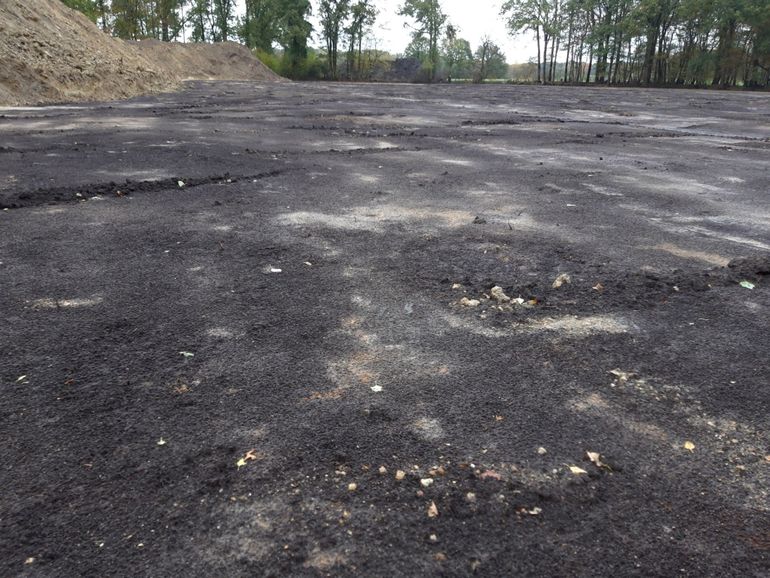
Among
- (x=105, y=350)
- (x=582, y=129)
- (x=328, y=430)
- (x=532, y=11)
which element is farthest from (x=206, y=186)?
(x=532, y=11)

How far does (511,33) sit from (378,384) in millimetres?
60618

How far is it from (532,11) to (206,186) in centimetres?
5642

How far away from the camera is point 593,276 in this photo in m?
3.63

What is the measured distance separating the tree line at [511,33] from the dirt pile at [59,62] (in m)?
25.3

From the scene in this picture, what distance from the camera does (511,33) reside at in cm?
5581

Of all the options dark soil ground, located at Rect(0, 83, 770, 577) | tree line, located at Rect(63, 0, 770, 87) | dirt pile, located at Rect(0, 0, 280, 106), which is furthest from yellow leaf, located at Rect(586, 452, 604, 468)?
tree line, located at Rect(63, 0, 770, 87)

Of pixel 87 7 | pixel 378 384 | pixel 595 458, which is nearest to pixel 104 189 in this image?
pixel 378 384

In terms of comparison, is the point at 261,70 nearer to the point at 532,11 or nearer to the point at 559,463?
the point at 532,11

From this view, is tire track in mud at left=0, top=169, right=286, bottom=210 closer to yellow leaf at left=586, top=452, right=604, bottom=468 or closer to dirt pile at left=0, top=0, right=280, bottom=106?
yellow leaf at left=586, top=452, right=604, bottom=468

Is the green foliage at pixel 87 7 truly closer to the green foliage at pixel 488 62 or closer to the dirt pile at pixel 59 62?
the dirt pile at pixel 59 62

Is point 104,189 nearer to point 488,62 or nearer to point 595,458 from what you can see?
point 595,458

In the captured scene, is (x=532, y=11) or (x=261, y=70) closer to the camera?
(x=261, y=70)

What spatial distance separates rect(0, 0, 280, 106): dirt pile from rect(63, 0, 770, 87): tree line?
25318mm

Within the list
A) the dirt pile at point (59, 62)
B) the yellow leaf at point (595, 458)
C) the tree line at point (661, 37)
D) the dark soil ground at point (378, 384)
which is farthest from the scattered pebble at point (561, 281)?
the tree line at point (661, 37)
